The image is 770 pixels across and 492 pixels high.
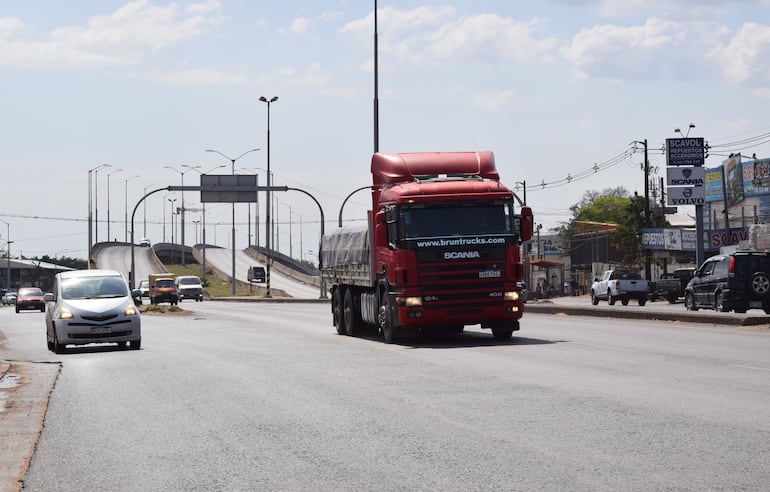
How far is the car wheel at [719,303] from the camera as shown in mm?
37312

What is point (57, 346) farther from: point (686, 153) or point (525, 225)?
point (686, 153)

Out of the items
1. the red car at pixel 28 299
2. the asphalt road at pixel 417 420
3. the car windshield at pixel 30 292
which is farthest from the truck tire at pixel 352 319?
the car windshield at pixel 30 292

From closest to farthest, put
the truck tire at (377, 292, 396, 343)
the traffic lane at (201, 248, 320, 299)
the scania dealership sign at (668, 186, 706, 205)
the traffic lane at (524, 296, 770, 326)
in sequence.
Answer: the truck tire at (377, 292, 396, 343) < the traffic lane at (524, 296, 770, 326) < the scania dealership sign at (668, 186, 706, 205) < the traffic lane at (201, 248, 320, 299)

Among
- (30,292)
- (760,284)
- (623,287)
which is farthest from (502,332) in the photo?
(30,292)

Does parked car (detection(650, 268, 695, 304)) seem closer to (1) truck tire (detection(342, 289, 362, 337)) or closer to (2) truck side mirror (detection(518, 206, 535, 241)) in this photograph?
(1) truck tire (detection(342, 289, 362, 337))

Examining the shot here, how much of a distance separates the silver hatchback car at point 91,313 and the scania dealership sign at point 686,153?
3367 cm

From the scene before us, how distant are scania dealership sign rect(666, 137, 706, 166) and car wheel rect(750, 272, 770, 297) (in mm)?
18295

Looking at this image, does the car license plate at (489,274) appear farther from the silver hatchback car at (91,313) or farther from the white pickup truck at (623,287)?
the white pickup truck at (623,287)

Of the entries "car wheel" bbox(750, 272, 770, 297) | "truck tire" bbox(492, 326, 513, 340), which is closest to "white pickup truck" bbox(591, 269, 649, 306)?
"car wheel" bbox(750, 272, 770, 297)

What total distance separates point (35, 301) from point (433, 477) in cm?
6488

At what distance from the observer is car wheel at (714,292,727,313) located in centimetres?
3731

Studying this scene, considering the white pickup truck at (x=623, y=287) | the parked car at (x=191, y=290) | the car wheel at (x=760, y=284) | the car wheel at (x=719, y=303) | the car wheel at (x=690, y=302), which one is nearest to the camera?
the car wheel at (x=760, y=284)

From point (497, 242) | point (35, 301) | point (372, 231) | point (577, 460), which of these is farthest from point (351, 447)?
point (35, 301)

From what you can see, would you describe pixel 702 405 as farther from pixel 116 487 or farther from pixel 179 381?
pixel 179 381
